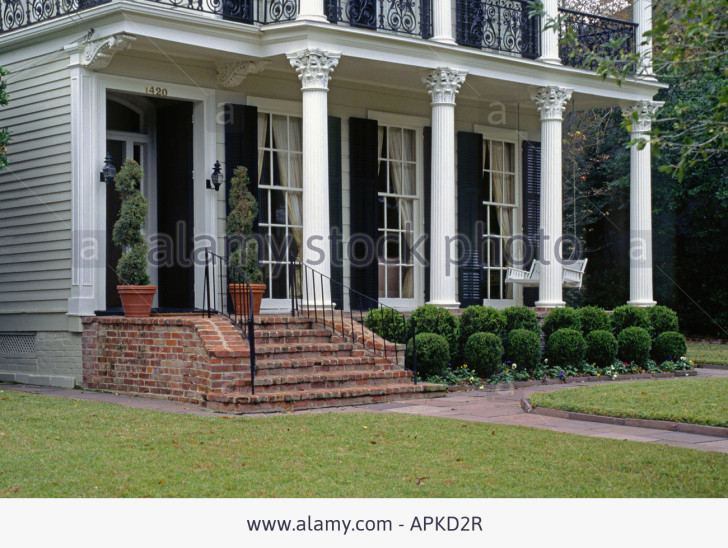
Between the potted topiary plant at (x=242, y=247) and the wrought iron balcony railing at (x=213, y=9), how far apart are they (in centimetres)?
205

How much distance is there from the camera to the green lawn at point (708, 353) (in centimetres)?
1886

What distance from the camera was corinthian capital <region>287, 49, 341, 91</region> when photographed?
14.4 meters

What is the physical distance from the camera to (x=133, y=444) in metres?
9.01

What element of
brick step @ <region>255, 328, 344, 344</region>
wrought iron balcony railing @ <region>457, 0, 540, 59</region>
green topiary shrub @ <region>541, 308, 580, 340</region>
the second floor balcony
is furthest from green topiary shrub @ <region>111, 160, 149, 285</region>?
green topiary shrub @ <region>541, 308, 580, 340</region>

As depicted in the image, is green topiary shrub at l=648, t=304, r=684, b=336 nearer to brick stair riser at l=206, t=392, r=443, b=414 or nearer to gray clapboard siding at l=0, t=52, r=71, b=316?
brick stair riser at l=206, t=392, r=443, b=414

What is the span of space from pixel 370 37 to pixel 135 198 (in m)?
3.96

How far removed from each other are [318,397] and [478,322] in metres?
3.86

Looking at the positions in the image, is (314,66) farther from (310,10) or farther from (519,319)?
(519,319)

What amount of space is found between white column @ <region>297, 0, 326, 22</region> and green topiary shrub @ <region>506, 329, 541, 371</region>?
5.05 meters

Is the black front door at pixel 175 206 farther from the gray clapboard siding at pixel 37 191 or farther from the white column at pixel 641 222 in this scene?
the white column at pixel 641 222

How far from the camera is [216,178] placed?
1515 centimetres

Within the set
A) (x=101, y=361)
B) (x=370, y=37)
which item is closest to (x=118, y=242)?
(x=101, y=361)

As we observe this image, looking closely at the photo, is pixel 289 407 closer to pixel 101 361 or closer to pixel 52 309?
pixel 101 361

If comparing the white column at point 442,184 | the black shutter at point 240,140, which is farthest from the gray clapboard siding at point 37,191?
the white column at point 442,184
